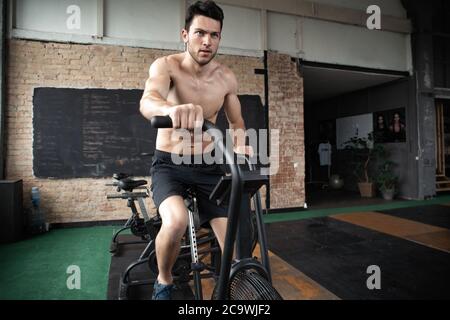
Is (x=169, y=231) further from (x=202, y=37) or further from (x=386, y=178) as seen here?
(x=386, y=178)

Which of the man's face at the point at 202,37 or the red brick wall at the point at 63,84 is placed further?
the red brick wall at the point at 63,84

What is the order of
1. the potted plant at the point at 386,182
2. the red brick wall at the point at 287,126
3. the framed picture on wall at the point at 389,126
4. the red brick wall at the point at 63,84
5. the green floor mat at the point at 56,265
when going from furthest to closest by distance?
the framed picture on wall at the point at 389,126
the potted plant at the point at 386,182
the red brick wall at the point at 287,126
the red brick wall at the point at 63,84
the green floor mat at the point at 56,265

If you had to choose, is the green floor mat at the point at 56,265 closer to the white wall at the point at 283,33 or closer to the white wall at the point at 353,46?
the white wall at the point at 283,33

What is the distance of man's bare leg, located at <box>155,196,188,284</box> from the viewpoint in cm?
148

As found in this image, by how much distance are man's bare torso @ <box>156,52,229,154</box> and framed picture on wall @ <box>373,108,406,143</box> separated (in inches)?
258

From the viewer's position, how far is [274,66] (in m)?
5.44

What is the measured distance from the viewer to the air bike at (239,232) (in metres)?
0.93

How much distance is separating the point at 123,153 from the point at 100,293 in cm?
266

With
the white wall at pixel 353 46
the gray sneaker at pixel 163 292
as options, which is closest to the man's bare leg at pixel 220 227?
the gray sneaker at pixel 163 292

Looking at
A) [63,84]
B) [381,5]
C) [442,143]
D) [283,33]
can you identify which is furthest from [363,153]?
[63,84]

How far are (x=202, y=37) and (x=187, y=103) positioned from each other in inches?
14.9

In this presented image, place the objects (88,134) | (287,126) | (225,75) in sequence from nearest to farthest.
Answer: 1. (225,75)
2. (88,134)
3. (287,126)

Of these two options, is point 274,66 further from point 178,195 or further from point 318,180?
point 318,180

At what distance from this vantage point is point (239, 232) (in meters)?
1.24
